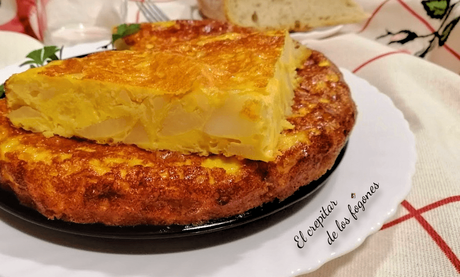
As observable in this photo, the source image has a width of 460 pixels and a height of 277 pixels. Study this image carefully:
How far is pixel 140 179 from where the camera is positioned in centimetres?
150

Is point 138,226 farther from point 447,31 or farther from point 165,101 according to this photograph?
point 447,31

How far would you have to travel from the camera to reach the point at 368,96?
250 cm

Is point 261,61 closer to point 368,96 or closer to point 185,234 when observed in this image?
point 185,234

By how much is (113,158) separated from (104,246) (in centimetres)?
32

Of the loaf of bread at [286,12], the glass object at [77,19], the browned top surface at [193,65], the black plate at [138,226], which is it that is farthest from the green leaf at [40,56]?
the loaf of bread at [286,12]

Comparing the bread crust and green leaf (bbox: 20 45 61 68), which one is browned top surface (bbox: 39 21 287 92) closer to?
the bread crust

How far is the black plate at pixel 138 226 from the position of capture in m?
1.47


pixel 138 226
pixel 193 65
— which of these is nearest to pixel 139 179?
pixel 138 226

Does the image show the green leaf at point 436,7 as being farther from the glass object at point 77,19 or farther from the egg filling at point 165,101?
the glass object at point 77,19

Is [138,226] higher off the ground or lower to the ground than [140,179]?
lower

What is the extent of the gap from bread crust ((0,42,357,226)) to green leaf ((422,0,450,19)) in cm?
241

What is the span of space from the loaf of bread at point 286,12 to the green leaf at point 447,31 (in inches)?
26.8

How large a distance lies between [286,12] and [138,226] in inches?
114

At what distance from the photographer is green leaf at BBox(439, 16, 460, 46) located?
11.1ft
